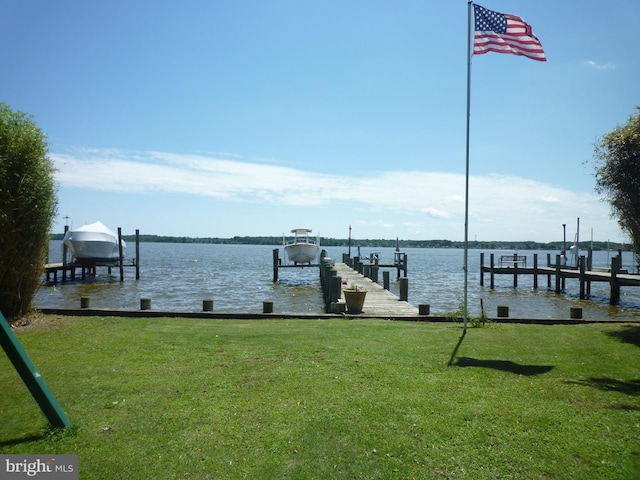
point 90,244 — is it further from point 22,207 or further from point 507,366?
point 507,366

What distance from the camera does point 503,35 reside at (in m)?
10.3

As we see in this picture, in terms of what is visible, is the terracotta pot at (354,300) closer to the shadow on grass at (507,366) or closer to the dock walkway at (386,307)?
the dock walkway at (386,307)

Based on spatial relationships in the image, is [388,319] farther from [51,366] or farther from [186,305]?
[186,305]

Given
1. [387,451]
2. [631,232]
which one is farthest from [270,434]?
[631,232]

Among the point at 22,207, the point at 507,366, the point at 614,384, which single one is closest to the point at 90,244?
the point at 22,207

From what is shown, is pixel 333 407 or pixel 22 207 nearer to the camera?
pixel 333 407

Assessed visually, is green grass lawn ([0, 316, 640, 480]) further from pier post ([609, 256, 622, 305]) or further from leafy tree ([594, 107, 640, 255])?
pier post ([609, 256, 622, 305])

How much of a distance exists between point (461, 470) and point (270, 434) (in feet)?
6.59

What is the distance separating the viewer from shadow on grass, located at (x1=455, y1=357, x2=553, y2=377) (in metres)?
7.38

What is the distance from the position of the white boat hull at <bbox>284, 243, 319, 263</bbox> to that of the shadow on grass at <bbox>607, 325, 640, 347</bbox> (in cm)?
3434

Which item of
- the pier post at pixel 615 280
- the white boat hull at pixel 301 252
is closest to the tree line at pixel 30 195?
the pier post at pixel 615 280

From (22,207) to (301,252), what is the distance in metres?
34.5

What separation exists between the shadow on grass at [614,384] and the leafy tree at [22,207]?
1183 cm

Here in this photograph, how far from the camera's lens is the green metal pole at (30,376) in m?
4.73
